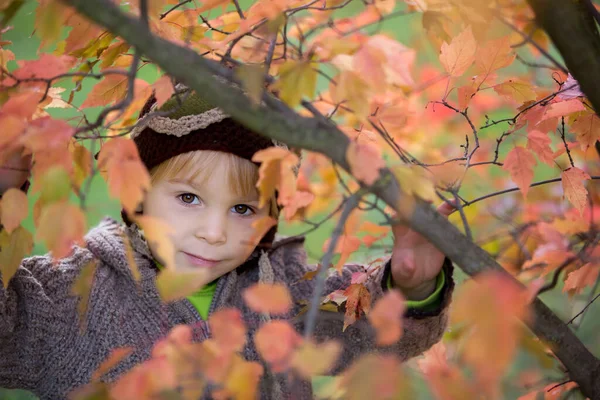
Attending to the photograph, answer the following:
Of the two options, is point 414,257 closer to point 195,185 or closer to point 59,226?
point 195,185

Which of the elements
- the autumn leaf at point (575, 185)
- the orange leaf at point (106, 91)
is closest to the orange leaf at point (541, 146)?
the autumn leaf at point (575, 185)

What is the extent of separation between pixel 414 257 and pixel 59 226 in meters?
0.59

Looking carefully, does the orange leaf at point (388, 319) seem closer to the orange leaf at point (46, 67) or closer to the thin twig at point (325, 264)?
the thin twig at point (325, 264)

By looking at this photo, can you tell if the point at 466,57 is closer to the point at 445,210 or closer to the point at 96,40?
the point at 445,210

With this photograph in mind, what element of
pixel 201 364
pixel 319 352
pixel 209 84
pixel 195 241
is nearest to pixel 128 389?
pixel 201 364

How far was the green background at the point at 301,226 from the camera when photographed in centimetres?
178

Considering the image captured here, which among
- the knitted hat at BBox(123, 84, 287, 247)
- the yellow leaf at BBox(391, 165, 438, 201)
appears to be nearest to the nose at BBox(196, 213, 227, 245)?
the knitted hat at BBox(123, 84, 287, 247)

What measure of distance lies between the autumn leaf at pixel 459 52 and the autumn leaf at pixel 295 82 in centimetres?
31

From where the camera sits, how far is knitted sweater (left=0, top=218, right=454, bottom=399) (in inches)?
42.8

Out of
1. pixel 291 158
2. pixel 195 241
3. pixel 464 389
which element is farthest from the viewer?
pixel 195 241

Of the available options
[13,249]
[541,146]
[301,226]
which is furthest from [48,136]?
[301,226]

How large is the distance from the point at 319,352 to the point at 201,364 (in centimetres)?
13

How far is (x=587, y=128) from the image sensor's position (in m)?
0.92

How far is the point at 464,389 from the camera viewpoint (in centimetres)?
50
